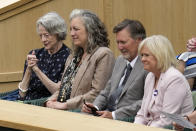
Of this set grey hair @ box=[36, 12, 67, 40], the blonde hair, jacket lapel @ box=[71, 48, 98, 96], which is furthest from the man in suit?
grey hair @ box=[36, 12, 67, 40]

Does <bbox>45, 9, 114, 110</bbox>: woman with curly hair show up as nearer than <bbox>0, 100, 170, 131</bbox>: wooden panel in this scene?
No

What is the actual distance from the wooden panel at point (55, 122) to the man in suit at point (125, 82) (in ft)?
3.42

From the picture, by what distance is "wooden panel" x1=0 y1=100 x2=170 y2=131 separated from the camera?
206cm

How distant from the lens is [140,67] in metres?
3.65

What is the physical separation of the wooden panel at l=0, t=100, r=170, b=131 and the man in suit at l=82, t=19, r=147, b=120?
104cm

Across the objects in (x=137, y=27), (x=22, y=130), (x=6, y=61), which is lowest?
(x=6, y=61)

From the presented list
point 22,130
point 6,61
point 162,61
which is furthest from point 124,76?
point 6,61

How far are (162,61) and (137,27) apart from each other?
61 cm

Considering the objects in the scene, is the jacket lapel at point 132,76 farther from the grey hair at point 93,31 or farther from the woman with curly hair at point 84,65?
the grey hair at point 93,31

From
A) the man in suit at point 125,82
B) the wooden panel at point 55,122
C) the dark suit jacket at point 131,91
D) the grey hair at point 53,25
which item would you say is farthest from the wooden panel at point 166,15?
the wooden panel at point 55,122

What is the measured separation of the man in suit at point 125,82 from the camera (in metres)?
3.57

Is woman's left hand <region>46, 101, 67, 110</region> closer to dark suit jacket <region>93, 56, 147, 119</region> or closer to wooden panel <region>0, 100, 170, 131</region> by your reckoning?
dark suit jacket <region>93, 56, 147, 119</region>

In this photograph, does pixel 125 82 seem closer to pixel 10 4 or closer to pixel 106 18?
pixel 106 18

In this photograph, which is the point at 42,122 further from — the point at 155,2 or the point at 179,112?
the point at 155,2
